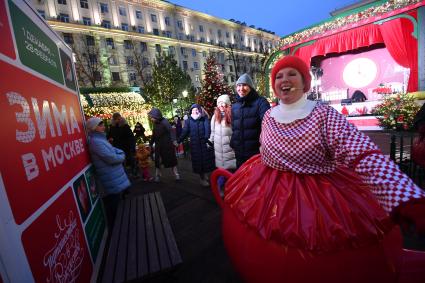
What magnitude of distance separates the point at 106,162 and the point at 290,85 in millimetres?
2749

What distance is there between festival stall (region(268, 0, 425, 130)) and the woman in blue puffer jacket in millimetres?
11498

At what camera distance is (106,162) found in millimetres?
3287

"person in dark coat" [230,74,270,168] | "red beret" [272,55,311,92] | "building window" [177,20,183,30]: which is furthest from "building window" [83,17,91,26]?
"red beret" [272,55,311,92]

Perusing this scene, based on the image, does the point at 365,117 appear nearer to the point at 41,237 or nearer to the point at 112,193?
the point at 112,193

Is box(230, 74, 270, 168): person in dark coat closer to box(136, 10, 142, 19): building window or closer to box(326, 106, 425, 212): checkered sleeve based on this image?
box(326, 106, 425, 212): checkered sleeve

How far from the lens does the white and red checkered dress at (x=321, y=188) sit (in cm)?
121

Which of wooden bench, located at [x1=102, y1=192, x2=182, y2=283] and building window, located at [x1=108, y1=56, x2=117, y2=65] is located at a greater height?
building window, located at [x1=108, y1=56, x2=117, y2=65]

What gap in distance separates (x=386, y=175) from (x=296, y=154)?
1.65 ft

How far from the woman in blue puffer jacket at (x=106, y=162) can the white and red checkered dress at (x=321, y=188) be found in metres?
2.22

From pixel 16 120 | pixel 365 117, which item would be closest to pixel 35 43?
pixel 16 120

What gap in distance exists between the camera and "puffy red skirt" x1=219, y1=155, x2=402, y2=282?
1227 mm

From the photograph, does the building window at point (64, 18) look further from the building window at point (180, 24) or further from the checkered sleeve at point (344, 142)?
the checkered sleeve at point (344, 142)

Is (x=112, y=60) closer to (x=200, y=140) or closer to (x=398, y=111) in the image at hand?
(x=200, y=140)

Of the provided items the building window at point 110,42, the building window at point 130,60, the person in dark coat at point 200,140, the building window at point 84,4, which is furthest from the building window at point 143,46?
the person in dark coat at point 200,140
